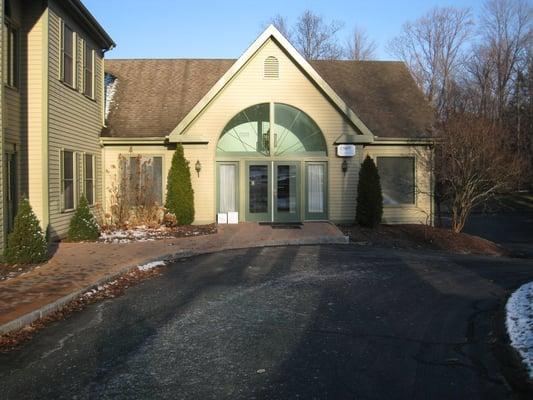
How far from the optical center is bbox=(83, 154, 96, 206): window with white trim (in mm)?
17953

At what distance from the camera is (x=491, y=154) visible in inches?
741

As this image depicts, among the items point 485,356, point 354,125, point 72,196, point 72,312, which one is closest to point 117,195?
point 72,196

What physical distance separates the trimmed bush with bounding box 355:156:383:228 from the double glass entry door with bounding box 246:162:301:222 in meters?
2.27

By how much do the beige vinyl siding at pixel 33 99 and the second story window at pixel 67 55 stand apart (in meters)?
1.38

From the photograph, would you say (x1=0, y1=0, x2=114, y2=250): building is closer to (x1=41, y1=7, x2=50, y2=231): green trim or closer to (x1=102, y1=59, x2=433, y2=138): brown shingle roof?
(x1=41, y1=7, x2=50, y2=231): green trim

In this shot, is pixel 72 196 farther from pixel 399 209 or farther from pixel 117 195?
pixel 399 209

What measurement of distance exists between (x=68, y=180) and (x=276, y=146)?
7141mm

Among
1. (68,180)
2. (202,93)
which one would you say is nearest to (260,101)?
(202,93)

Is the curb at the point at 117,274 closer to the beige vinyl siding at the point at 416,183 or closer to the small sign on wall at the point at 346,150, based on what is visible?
the small sign on wall at the point at 346,150

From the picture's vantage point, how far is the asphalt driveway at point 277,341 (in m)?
4.97

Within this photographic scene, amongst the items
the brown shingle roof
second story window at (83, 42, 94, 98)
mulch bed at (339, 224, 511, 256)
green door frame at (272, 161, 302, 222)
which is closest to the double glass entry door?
green door frame at (272, 161, 302, 222)

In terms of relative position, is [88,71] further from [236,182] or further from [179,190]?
[236,182]

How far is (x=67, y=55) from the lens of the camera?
16.0m

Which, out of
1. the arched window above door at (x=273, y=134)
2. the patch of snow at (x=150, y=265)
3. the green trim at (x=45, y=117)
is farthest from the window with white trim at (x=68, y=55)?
the patch of snow at (x=150, y=265)
